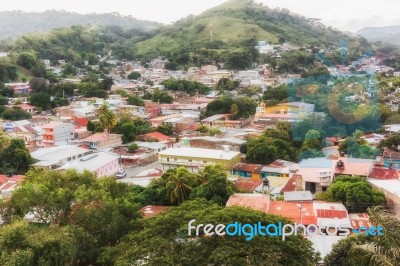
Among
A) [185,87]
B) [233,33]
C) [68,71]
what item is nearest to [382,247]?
[185,87]

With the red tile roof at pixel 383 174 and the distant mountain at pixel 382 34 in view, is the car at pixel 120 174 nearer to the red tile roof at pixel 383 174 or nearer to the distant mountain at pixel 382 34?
the red tile roof at pixel 383 174

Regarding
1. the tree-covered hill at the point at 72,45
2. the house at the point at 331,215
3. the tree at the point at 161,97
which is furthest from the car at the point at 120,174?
the tree-covered hill at the point at 72,45

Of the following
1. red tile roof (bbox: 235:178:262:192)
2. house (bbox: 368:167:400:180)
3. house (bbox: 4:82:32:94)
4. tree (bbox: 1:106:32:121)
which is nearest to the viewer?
house (bbox: 368:167:400:180)

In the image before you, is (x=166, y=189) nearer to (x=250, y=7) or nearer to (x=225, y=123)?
(x=225, y=123)

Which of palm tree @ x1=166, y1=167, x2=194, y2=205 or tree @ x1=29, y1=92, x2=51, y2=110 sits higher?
tree @ x1=29, y1=92, x2=51, y2=110

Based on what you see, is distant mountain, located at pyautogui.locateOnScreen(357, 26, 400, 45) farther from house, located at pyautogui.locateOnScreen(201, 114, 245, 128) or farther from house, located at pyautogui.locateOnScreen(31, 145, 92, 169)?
house, located at pyautogui.locateOnScreen(31, 145, 92, 169)

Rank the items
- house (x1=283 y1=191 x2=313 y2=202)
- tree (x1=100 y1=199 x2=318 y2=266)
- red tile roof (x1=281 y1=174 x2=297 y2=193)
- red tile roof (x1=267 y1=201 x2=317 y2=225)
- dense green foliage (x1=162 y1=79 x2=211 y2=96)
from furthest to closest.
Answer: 1. dense green foliage (x1=162 y1=79 x2=211 y2=96)
2. red tile roof (x1=281 y1=174 x2=297 y2=193)
3. house (x1=283 y1=191 x2=313 y2=202)
4. red tile roof (x1=267 y1=201 x2=317 y2=225)
5. tree (x1=100 y1=199 x2=318 y2=266)

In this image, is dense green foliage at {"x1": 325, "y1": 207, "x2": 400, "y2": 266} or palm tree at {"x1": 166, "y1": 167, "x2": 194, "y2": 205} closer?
dense green foliage at {"x1": 325, "y1": 207, "x2": 400, "y2": 266}

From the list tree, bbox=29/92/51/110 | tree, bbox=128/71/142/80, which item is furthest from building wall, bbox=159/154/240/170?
tree, bbox=128/71/142/80
